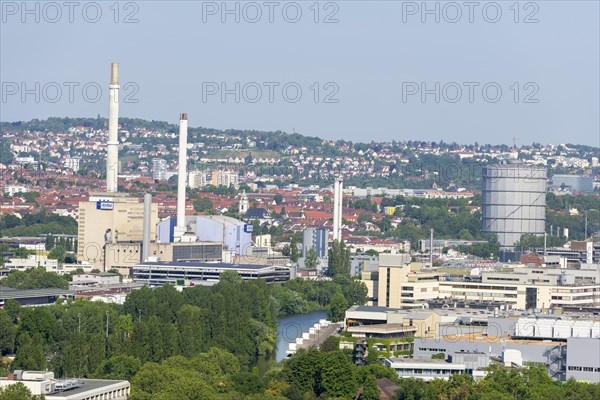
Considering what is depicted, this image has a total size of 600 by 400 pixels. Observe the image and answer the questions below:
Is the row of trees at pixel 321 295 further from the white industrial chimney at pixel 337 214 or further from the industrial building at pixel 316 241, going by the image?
the industrial building at pixel 316 241

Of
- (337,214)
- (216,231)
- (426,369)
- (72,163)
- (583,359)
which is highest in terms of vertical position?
(72,163)

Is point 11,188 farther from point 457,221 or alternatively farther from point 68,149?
point 68,149

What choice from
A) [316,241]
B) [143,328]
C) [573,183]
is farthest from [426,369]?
[573,183]

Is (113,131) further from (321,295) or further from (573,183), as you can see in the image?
(573,183)

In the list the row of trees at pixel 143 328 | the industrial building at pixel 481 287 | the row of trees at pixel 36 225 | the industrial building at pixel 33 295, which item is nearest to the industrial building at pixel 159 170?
the row of trees at pixel 36 225

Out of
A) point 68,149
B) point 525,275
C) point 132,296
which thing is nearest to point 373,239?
point 525,275

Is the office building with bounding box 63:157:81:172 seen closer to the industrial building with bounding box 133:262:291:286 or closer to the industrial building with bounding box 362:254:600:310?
the industrial building with bounding box 133:262:291:286
